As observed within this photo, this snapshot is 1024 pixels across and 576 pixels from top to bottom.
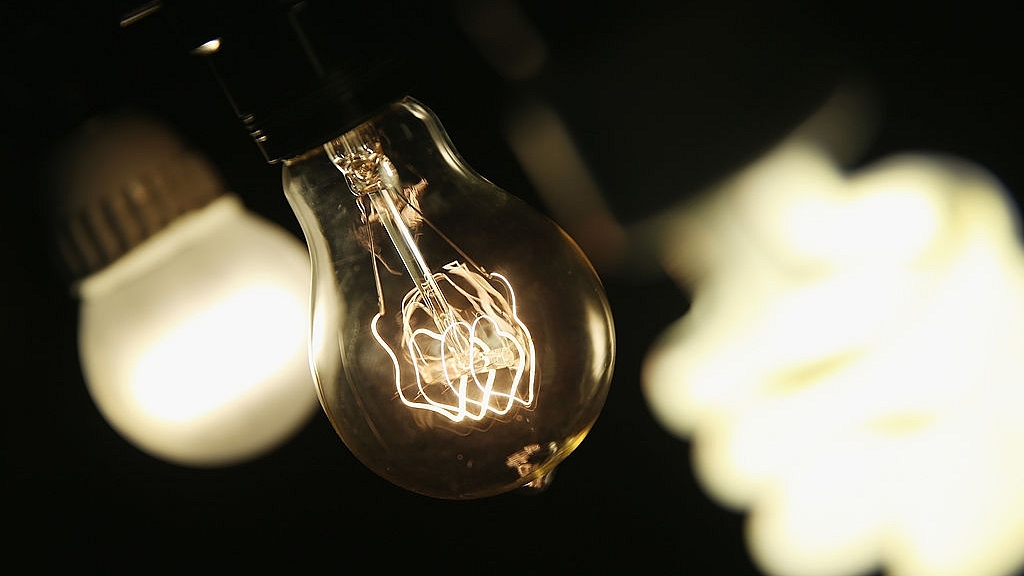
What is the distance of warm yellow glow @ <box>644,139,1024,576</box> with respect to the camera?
33.6 inches

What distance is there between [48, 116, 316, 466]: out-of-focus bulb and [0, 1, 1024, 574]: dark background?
0.04 metres

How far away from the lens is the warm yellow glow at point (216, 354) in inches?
30.0

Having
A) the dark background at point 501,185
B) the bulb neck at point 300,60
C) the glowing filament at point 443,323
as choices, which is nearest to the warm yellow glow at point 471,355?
the glowing filament at point 443,323

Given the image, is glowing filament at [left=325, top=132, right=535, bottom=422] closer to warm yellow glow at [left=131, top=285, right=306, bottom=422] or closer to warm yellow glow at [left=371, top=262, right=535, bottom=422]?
warm yellow glow at [left=371, top=262, right=535, bottom=422]

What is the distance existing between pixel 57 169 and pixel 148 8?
251 mm

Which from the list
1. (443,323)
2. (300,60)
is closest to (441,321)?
(443,323)

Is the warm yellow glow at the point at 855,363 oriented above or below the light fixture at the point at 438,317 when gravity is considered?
below

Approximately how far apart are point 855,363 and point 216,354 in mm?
601

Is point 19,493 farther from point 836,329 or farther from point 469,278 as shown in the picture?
point 836,329

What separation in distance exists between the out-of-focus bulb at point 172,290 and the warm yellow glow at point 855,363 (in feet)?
1.22

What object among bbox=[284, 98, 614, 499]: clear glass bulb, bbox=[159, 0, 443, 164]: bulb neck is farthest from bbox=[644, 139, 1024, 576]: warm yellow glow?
bbox=[159, 0, 443, 164]: bulb neck

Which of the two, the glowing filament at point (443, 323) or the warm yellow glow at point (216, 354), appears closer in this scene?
the glowing filament at point (443, 323)

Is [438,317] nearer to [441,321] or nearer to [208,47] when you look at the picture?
[441,321]

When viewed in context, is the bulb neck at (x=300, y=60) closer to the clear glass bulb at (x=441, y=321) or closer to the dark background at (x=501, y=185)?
the clear glass bulb at (x=441, y=321)
